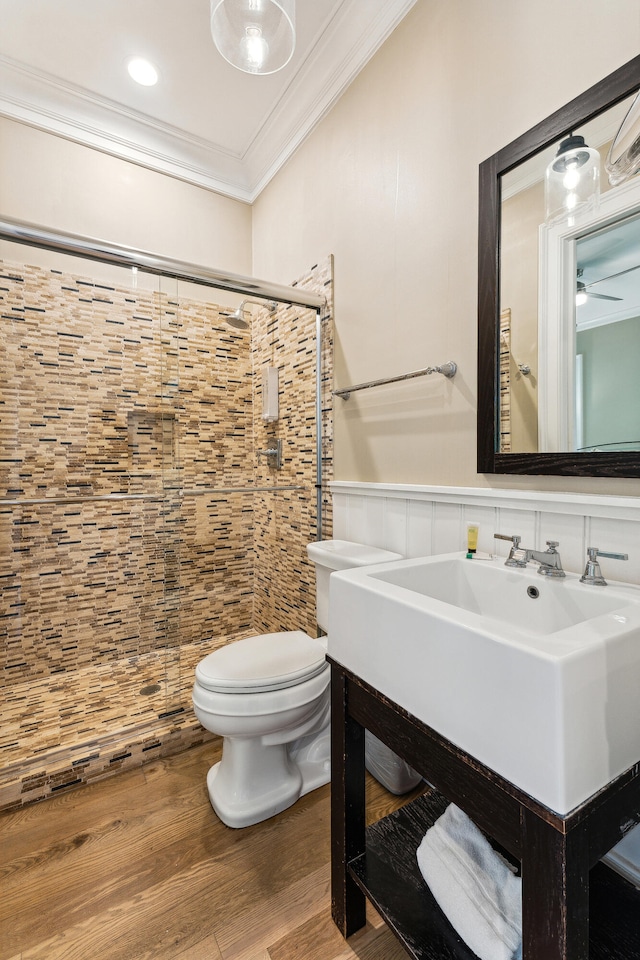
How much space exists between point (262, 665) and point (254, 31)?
176 cm

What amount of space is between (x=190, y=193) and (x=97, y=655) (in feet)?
7.95

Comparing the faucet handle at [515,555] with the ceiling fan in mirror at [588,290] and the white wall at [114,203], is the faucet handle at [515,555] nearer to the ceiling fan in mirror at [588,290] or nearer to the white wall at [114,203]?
the ceiling fan in mirror at [588,290]

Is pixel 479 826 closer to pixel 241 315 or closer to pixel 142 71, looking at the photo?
pixel 241 315

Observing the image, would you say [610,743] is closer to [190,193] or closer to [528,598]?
[528,598]

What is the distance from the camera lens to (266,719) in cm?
132

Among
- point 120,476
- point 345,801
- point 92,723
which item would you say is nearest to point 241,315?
point 120,476

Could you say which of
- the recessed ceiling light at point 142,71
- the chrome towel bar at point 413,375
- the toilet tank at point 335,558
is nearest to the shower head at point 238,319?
the chrome towel bar at point 413,375

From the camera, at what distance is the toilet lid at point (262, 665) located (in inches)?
52.4

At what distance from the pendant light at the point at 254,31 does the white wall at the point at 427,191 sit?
0.51 meters

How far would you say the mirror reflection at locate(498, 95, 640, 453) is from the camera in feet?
3.12

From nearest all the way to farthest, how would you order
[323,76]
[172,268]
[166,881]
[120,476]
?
[166,881], [172,268], [323,76], [120,476]

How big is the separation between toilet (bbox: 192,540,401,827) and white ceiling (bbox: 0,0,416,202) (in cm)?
194

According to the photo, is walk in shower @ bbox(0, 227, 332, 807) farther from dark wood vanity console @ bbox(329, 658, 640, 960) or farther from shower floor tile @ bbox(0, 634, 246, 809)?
dark wood vanity console @ bbox(329, 658, 640, 960)

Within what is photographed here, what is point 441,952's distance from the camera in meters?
0.82
